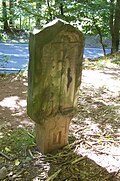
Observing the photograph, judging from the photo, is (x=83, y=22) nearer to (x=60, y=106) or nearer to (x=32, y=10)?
(x=32, y=10)

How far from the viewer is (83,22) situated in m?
9.04

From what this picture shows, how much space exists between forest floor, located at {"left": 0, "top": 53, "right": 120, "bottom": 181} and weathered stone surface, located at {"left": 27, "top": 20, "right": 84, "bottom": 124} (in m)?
0.36

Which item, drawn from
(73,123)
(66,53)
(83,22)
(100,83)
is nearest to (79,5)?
(83,22)

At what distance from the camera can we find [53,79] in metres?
2.19

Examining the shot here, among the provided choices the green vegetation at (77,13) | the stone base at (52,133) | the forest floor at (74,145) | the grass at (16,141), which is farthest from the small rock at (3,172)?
the green vegetation at (77,13)

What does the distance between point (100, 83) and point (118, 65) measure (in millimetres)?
1624

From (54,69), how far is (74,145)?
0.78 metres

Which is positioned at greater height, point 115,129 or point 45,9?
point 45,9

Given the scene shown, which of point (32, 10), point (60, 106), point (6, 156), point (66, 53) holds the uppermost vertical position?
point (32, 10)

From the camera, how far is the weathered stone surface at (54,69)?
2.07 metres

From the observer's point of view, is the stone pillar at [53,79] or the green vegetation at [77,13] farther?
the green vegetation at [77,13]

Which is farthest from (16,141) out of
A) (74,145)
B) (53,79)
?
(53,79)

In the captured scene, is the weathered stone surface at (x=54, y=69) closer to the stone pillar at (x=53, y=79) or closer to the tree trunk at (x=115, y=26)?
the stone pillar at (x=53, y=79)

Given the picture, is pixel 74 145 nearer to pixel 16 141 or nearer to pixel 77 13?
pixel 16 141
